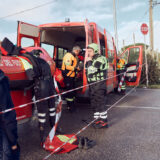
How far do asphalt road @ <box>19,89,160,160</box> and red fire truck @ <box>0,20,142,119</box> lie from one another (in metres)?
0.65

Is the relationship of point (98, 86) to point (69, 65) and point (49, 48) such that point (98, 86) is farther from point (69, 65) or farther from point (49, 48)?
point (49, 48)

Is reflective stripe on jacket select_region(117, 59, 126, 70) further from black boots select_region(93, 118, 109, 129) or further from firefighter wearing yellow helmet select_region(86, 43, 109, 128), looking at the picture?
black boots select_region(93, 118, 109, 129)

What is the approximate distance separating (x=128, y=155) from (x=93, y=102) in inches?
67.9

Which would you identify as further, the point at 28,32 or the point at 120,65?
the point at 120,65

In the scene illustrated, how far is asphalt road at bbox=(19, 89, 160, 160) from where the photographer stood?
3.24 metres

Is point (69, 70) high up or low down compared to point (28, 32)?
down

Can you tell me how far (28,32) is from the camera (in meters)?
5.77

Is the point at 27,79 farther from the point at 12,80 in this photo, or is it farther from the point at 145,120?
the point at 145,120

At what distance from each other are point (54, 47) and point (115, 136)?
4.70 m

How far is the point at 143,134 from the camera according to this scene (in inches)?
166

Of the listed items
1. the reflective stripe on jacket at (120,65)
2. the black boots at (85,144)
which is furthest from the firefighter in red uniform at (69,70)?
the reflective stripe on jacket at (120,65)

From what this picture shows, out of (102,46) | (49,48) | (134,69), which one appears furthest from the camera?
(134,69)

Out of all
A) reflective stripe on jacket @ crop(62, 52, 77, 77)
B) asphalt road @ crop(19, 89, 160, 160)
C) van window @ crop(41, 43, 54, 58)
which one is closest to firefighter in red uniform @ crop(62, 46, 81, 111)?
reflective stripe on jacket @ crop(62, 52, 77, 77)

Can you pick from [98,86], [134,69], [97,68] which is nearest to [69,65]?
[97,68]
